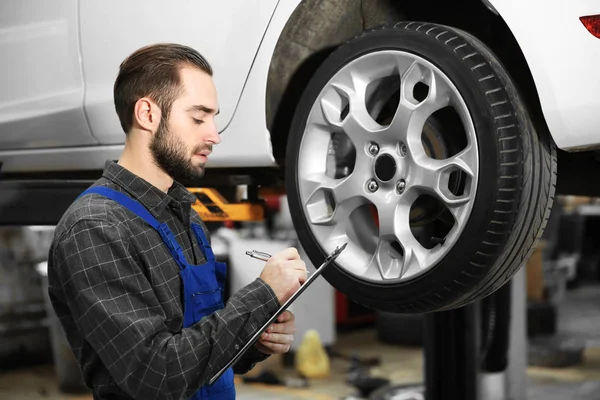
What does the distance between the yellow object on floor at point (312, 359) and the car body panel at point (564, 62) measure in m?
3.59

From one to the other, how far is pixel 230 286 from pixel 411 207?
2.96m

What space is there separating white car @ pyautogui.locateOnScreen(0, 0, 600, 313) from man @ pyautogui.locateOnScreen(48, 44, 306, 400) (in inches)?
13.1

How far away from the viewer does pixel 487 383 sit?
379 cm

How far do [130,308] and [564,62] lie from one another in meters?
0.81

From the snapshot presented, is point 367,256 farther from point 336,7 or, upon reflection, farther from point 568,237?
point 568,237

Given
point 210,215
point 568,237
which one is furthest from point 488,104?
point 568,237

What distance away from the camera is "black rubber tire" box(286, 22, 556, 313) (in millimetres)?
1255

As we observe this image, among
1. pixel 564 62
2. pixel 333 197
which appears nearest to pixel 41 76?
pixel 333 197

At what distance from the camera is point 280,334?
1211 mm

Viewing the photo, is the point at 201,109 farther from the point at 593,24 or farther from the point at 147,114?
the point at 593,24

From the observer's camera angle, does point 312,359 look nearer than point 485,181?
No

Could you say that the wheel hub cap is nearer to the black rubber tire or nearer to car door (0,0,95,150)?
the black rubber tire

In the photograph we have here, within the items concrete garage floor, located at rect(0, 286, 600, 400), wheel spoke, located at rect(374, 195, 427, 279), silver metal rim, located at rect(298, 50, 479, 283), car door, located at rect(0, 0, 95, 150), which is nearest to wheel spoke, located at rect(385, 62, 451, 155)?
silver metal rim, located at rect(298, 50, 479, 283)

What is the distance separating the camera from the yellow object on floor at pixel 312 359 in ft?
15.3
